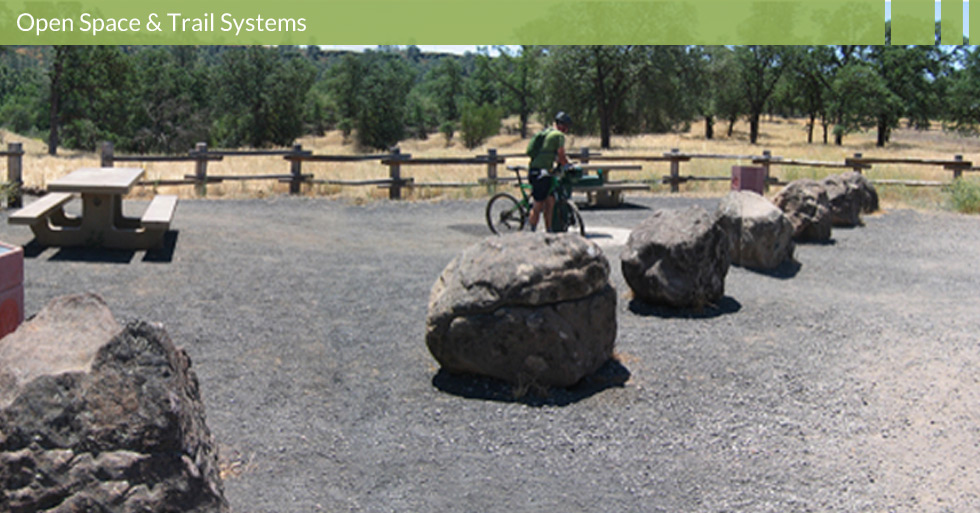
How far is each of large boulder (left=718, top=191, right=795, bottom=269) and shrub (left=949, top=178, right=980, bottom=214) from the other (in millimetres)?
7547

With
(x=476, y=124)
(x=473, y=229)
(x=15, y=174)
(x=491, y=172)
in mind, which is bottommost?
(x=473, y=229)

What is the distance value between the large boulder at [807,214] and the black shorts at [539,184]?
4.23m

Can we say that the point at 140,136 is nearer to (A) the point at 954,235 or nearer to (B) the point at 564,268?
(A) the point at 954,235

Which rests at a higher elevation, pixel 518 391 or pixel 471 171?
pixel 471 171

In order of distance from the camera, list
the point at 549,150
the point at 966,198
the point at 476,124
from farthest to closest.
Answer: the point at 476,124
the point at 966,198
the point at 549,150

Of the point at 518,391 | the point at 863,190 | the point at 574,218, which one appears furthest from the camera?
the point at 863,190

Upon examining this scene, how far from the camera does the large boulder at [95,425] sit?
305 centimetres

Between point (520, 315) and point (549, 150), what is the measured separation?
4716 mm

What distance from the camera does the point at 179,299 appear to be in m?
7.88

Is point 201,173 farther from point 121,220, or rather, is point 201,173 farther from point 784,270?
point 784,270

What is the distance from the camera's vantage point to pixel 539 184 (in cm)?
1041

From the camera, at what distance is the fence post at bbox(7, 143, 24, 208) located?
1287cm

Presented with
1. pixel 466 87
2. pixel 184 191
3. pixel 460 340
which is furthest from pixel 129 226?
pixel 466 87

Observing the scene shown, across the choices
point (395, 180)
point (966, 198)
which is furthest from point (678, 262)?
point (966, 198)
